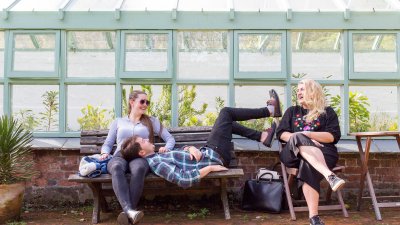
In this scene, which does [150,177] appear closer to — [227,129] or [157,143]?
[157,143]

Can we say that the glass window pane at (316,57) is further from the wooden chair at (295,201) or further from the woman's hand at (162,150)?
the woman's hand at (162,150)

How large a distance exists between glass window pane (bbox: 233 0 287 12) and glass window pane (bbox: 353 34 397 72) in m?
0.97

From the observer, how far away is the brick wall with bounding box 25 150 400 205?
239 inches

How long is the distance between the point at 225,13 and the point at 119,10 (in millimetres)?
1265

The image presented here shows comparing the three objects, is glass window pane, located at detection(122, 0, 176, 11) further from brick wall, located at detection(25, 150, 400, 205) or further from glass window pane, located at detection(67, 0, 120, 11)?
brick wall, located at detection(25, 150, 400, 205)

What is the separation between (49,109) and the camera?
6.29 m

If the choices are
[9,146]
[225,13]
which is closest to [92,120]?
[9,146]

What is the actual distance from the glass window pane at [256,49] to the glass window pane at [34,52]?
2.28 metres

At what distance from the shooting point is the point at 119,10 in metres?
6.22

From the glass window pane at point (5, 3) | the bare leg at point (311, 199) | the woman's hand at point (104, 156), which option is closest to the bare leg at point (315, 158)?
the bare leg at point (311, 199)

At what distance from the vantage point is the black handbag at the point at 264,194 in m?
5.48

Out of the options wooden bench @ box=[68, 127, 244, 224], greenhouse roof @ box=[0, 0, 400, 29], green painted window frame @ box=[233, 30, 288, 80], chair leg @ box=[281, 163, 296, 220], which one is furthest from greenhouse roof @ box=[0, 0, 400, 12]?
chair leg @ box=[281, 163, 296, 220]

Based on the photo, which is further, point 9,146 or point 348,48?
point 348,48

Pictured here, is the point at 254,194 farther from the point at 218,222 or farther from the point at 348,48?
the point at 348,48
